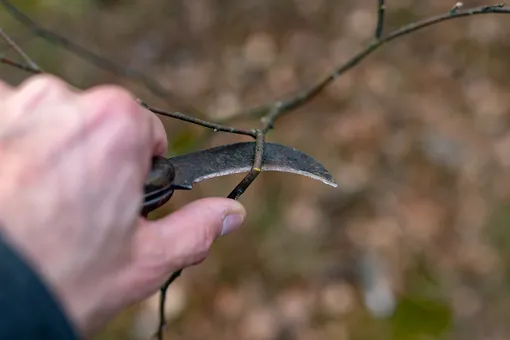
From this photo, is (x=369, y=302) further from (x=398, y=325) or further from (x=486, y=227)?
(x=486, y=227)

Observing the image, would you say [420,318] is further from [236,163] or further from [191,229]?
[191,229]

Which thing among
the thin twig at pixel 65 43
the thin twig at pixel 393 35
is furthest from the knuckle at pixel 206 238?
the thin twig at pixel 65 43

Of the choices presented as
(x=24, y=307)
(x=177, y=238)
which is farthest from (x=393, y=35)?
(x=24, y=307)

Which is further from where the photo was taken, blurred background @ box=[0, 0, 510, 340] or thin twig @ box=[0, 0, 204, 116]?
blurred background @ box=[0, 0, 510, 340]

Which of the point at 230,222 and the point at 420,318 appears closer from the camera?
the point at 230,222

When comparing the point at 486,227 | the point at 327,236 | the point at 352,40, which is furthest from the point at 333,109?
the point at 486,227

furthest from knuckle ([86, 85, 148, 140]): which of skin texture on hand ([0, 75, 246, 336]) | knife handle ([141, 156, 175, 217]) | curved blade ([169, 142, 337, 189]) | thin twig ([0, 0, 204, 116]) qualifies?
thin twig ([0, 0, 204, 116])

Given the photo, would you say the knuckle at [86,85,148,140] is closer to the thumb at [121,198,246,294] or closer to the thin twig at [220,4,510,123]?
the thumb at [121,198,246,294]
